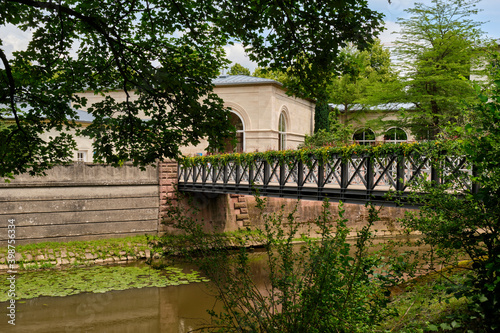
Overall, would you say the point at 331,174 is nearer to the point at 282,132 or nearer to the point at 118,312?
the point at 118,312

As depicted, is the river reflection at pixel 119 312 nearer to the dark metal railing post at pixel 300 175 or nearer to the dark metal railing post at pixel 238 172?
the dark metal railing post at pixel 300 175

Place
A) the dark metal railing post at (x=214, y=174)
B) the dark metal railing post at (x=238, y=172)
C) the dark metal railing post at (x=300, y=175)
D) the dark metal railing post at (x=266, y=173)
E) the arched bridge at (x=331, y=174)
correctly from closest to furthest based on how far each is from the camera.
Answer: the arched bridge at (x=331, y=174)
the dark metal railing post at (x=300, y=175)
the dark metal railing post at (x=266, y=173)
the dark metal railing post at (x=238, y=172)
the dark metal railing post at (x=214, y=174)

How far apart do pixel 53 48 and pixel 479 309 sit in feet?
19.2

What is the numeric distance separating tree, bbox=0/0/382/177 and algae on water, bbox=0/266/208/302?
6133 millimetres

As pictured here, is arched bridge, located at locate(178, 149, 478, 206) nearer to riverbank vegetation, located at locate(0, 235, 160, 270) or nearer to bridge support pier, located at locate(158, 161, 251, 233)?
bridge support pier, located at locate(158, 161, 251, 233)

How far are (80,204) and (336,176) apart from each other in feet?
33.4

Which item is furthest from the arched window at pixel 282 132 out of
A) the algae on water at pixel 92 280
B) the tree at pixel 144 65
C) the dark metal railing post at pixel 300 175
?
the tree at pixel 144 65

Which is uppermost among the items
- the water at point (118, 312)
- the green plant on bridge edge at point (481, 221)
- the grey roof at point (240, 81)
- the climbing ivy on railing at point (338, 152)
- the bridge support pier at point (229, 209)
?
the grey roof at point (240, 81)

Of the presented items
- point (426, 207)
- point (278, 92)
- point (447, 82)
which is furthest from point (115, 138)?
point (278, 92)

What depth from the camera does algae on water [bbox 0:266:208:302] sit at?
11.5 m

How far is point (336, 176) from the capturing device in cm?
1045

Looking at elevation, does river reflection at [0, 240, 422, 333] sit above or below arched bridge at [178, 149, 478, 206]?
below

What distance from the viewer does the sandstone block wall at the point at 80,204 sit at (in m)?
15.3

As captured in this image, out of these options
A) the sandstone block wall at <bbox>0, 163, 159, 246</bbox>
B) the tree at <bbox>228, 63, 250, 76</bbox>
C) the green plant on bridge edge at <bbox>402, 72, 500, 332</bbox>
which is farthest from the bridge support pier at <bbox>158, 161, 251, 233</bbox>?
the tree at <bbox>228, 63, 250, 76</bbox>
